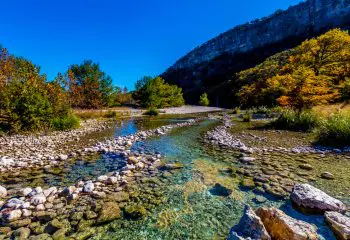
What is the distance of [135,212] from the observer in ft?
13.2

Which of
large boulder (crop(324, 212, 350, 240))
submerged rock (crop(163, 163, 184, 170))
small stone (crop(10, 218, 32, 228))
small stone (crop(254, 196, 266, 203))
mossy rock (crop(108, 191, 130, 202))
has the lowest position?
small stone (crop(254, 196, 266, 203))

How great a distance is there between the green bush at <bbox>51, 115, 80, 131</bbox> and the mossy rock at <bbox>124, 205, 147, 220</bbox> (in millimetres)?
14469

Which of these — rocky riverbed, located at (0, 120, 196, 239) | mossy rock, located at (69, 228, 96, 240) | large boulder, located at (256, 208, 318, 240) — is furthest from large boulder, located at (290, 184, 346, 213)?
mossy rock, located at (69, 228, 96, 240)

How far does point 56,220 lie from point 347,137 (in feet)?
35.5

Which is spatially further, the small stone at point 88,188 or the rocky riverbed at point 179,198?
the small stone at point 88,188

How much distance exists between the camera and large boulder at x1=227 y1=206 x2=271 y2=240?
2.62 meters

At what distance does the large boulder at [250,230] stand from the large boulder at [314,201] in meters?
1.83

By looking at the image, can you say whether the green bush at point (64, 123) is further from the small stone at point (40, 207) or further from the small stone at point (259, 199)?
the small stone at point (259, 199)

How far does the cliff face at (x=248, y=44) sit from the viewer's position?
8856 cm

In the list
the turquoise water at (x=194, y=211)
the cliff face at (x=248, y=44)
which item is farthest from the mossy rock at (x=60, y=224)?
the cliff face at (x=248, y=44)

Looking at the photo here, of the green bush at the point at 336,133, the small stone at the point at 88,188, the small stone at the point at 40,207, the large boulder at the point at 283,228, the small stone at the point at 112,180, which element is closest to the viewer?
the large boulder at the point at 283,228

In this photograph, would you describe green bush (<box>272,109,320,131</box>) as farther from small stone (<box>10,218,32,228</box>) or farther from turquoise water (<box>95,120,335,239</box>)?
small stone (<box>10,218,32,228</box>)

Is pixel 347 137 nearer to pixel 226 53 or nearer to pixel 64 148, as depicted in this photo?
pixel 64 148

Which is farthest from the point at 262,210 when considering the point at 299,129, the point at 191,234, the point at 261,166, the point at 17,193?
the point at 299,129
